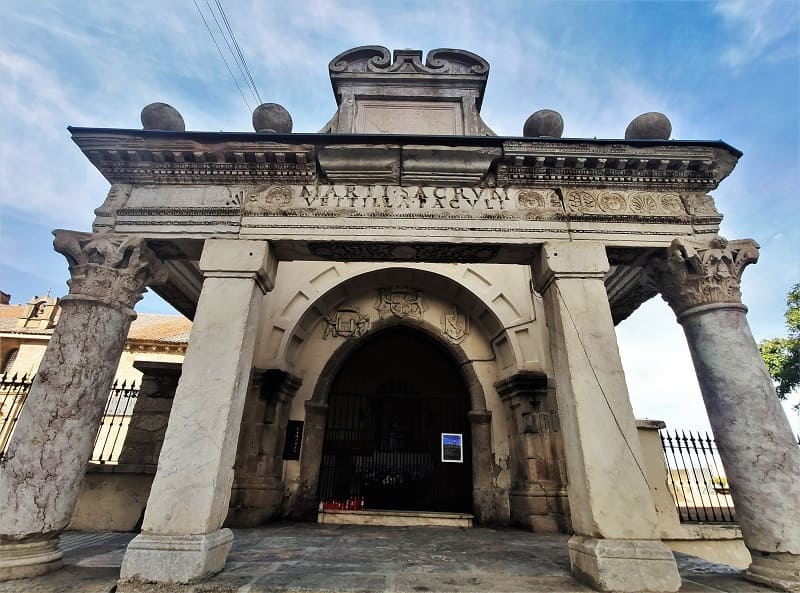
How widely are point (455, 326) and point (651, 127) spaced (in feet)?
16.7

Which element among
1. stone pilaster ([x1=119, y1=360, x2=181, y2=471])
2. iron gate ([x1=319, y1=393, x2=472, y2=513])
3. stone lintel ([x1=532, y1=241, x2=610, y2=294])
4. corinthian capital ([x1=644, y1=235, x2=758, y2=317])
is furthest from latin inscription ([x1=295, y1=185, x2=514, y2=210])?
iron gate ([x1=319, y1=393, x2=472, y2=513])

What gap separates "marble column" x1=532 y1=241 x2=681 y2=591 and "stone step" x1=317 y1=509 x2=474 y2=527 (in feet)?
13.1

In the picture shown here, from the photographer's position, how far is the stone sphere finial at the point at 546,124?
217 inches

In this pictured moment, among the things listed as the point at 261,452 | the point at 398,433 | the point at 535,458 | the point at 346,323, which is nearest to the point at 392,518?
A: the point at 398,433

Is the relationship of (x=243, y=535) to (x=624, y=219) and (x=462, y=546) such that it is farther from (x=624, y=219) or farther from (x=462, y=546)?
(x=624, y=219)

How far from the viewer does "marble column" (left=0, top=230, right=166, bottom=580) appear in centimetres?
354

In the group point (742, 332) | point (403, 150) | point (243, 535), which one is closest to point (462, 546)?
point (243, 535)

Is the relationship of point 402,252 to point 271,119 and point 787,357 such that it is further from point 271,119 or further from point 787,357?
point 787,357

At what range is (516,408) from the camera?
7723 millimetres

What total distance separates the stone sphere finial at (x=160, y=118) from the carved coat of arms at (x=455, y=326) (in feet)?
19.9

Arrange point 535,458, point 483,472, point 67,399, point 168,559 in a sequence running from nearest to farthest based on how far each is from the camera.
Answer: point 168,559, point 67,399, point 535,458, point 483,472

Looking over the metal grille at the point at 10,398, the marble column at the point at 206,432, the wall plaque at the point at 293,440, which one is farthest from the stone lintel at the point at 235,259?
the wall plaque at the point at 293,440

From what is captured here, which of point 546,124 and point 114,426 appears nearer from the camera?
point 546,124

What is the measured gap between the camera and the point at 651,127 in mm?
5234
